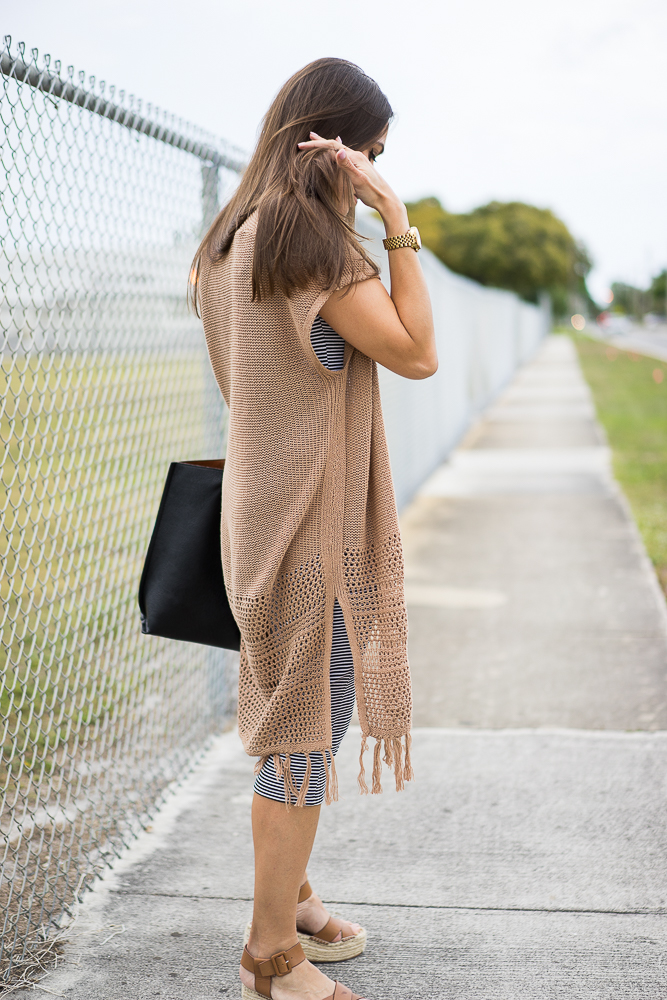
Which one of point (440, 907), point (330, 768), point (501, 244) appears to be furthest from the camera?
point (501, 244)

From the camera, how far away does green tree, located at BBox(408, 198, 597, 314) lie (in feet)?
147

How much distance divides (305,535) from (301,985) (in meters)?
0.96

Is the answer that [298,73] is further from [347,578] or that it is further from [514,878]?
[514,878]

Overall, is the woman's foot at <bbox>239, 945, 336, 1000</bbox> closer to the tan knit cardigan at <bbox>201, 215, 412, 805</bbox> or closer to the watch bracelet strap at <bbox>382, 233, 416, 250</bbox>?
the tan knit cardigan at <bbox>201, 215, 412, 805</bbox>

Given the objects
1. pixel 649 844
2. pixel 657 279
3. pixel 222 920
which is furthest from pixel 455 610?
pixel 657 279

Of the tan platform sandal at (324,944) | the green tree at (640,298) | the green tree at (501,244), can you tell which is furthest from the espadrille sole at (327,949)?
the green tree at (640,298)

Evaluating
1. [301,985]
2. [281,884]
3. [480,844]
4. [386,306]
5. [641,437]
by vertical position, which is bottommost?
[641,437]

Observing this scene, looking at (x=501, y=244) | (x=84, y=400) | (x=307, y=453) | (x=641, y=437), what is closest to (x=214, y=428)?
(x=84, y=400)

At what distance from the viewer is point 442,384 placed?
31.9 feet

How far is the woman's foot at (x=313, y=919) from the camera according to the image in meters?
2.16

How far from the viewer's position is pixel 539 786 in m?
2.96

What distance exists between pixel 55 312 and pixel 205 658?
143cm

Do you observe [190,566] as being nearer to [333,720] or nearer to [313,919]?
[333,720]

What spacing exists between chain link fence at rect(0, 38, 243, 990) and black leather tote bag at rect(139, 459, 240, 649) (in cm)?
35
